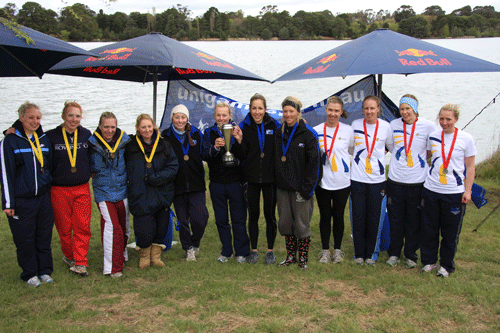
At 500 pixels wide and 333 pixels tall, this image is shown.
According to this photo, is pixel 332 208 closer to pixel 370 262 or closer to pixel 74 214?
pixel 370 262

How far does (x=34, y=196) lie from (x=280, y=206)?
2.43m

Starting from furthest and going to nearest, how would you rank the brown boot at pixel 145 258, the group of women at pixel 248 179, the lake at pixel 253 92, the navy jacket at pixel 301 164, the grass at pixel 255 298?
the lake at pixel 253 92, the brown boot at pixel 145 258, the navy jacket at pixel 301 164, the group of women at pixel 248 179, the grass at pixel 255 298

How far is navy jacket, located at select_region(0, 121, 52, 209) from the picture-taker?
153 inches

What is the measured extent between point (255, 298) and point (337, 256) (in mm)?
1324

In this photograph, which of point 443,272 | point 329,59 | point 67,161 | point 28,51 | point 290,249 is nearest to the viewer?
point 67,161

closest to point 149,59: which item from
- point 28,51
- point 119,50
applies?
point 119,50

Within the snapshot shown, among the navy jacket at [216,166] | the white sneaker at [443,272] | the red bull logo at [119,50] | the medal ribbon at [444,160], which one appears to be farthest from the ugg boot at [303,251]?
the red bull logo at [119,50]

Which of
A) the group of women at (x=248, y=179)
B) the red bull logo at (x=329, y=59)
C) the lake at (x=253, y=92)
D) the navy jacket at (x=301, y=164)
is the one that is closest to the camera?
the group of women at (x=248, y=179)

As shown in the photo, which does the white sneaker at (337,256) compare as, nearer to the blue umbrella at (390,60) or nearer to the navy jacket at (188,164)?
the navy jacket at (188,164)

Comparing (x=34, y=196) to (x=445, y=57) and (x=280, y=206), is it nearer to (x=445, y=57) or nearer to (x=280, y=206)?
(x=280, y=206)

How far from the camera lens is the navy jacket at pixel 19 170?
3.89 meters

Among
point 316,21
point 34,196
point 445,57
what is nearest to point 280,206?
point 34,196

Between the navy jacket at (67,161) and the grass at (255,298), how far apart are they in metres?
1.04

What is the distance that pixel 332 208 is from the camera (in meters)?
4.72
